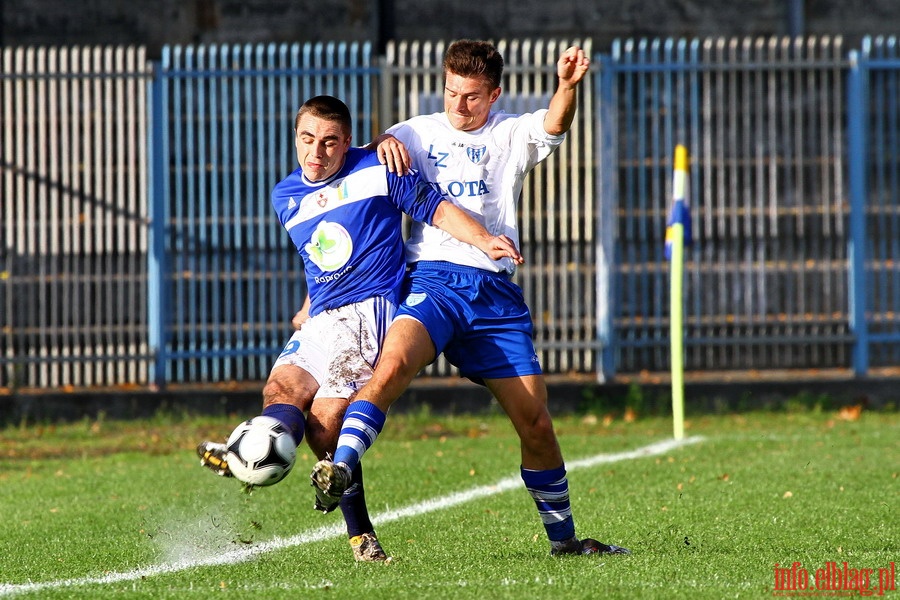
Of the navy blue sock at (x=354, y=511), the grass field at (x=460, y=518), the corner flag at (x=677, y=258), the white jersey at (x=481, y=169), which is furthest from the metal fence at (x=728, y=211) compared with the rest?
the navy blue sock at (x=354, y=511)

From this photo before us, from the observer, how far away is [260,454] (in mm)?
4785

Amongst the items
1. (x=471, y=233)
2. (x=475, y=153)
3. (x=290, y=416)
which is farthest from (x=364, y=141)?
(x=290, y=416)

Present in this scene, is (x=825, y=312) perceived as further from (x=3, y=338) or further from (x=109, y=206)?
(x=3, y=338)

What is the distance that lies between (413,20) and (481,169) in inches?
479

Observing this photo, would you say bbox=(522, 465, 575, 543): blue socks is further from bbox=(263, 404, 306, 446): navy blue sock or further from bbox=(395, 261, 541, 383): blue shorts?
bbox=(263, 404, 306, 446): navy blue sock

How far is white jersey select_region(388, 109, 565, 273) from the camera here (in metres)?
5.48

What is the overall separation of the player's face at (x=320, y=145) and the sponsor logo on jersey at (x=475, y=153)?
0.54 m

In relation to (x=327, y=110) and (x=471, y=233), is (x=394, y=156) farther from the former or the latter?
(x=471, y=233)

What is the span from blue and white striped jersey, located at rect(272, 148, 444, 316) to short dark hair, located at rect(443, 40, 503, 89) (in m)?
0.49

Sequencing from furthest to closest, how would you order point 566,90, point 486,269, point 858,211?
point 858,211, point 486,269, point 566,90

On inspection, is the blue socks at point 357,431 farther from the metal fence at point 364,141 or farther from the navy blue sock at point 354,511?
the metal fence at point 364,141

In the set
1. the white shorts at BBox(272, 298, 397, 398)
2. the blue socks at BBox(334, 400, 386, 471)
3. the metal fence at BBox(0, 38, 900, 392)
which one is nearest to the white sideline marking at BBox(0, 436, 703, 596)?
the white shorts at BBox(272, 298, 397, 398)

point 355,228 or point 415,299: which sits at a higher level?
point 355,228

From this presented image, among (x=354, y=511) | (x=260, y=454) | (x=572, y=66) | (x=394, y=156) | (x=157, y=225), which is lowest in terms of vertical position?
(x=354, y=511)
